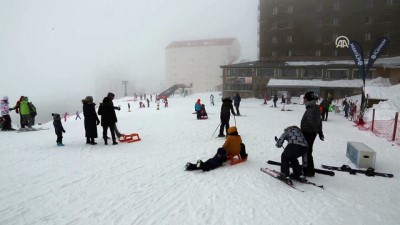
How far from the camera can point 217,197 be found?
544 cm

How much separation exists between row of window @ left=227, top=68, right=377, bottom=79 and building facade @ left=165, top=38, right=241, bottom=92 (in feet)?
143

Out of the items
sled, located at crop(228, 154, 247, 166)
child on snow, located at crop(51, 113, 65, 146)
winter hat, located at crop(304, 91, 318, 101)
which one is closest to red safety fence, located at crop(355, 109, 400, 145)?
winter hat, located at crop(304, 91, 318, 101)

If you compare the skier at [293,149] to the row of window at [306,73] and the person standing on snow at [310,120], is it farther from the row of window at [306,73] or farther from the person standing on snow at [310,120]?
the row of window at [306,73]

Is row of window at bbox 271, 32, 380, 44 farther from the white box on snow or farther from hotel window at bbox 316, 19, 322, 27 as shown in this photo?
the white box on snow

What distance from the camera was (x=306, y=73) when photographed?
41.6 meters

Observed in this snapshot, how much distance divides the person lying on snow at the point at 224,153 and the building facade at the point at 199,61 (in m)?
80.8

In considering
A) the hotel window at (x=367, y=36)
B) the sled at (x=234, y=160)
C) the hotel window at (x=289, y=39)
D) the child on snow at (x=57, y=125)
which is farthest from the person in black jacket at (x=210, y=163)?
Answer: the hotel window at (x=367, y=36)

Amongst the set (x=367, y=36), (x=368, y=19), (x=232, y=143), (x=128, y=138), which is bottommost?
(x=128, y=138)

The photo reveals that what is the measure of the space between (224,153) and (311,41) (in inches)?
1882

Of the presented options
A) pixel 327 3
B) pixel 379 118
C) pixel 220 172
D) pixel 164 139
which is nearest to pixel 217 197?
pixel 220 172

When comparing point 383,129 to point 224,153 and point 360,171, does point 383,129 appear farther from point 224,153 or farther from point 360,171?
point 224,153

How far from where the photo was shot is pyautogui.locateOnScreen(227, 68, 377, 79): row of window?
3928 centimetres

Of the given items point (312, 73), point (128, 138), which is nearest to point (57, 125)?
point (128, 138)

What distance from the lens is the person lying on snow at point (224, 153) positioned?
705 cm
